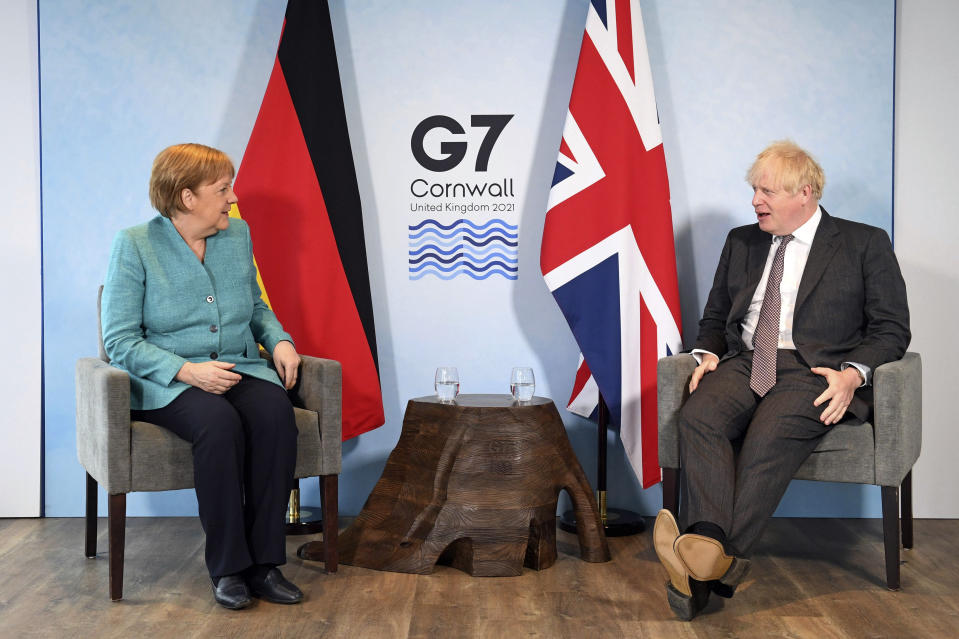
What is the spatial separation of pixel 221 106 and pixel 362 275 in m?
0.84

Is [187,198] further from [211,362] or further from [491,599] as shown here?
[491,599]

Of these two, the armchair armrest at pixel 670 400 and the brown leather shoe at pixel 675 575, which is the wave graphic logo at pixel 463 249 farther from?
the brown leather shoe at pixel 675 575

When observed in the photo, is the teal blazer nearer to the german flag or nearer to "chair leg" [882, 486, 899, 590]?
the german flag

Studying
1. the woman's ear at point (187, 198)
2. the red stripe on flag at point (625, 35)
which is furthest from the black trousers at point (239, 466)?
the red stripe on flag at point (625, 35)

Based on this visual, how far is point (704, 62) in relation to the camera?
3279 millimetres

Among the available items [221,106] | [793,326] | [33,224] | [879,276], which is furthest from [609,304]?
[33,224]

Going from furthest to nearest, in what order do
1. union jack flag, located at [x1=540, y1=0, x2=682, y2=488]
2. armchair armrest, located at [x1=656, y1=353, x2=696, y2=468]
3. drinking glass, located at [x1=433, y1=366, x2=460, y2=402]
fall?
union jack flag, located at [x1=540, y1=0, x2=682, y2=488] < drinking glass, located at [x1=433, y1=366, x2=460, y2=402] < armchair armrest, located at [x1=656, y1=353, x2=696, y2=468]

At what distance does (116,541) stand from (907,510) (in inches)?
96.2

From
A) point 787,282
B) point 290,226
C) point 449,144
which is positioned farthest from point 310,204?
point 787,282

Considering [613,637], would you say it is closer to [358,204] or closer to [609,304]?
[609,304]

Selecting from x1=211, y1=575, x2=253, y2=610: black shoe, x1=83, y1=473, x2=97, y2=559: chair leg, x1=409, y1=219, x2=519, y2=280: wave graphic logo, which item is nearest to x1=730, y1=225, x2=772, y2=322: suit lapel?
x1=409, y1=219, x2=519, y2=280: wave graphic logo

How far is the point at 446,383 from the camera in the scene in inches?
108

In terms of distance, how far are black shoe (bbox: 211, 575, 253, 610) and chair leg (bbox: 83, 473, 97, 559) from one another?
2.19 feet

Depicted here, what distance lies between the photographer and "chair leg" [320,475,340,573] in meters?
2.59
